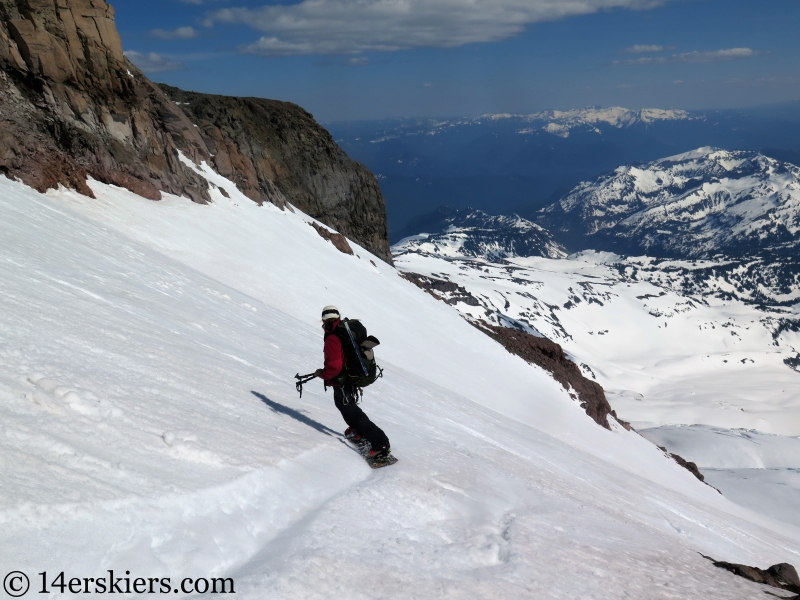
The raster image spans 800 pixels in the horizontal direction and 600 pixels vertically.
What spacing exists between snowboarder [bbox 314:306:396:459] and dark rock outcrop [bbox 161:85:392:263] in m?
52.6

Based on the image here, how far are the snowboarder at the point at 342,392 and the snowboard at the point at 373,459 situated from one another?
0.04 metres

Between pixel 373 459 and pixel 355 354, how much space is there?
161cm

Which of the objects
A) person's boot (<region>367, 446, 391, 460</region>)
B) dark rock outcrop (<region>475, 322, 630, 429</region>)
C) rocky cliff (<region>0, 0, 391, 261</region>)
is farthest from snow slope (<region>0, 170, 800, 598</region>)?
dark rock outcrop (<region>475, 322, 630, 429</region>)

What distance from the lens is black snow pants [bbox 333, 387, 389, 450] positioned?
862 centimetres

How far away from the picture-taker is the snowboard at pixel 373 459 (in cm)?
860

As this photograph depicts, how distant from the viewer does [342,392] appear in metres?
8.56

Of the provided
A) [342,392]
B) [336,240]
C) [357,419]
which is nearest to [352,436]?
[357,419]

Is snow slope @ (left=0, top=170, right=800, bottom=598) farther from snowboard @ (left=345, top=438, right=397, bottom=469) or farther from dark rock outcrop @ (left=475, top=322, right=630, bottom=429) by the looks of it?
dark rock outcrop @ (left=475, top=322, right=630, bottom=429)

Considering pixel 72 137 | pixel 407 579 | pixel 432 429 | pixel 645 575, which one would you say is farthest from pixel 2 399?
pixel 72 137

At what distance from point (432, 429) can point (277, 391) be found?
366cm

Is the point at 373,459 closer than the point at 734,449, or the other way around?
the point at 373,459

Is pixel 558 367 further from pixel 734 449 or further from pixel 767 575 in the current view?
pixel 734 449

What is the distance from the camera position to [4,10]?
24.8 meters

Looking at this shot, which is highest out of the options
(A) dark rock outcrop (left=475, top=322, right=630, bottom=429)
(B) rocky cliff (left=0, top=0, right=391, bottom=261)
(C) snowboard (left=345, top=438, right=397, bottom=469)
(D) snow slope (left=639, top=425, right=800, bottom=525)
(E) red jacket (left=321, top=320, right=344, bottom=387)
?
(B) rocky cliff (left=0, top=0, right=391, bottom=261)
